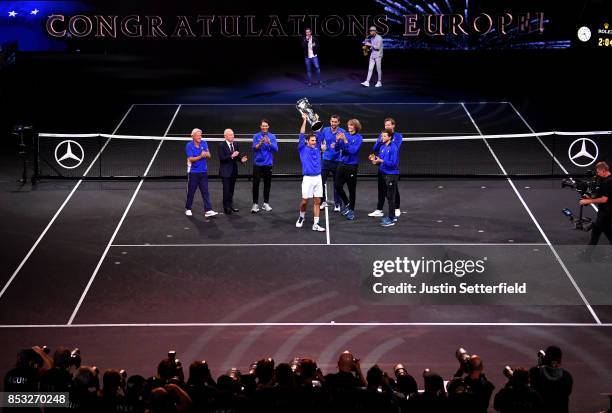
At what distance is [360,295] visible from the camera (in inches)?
702

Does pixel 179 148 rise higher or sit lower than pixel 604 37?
lower

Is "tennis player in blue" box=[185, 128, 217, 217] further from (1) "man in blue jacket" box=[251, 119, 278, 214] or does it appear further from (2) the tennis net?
(2) the tennis net

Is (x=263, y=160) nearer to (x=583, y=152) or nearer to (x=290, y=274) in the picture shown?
(x=290, y=274)

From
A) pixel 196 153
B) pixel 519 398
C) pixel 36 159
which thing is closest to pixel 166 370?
pixel 519 398

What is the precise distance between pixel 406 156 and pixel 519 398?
16.0m

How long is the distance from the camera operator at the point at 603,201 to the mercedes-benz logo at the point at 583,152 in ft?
20.4

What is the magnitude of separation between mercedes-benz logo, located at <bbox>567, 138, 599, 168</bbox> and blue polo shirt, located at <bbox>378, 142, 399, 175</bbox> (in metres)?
6.00

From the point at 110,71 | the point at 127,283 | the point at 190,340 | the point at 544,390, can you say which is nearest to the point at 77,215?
the point at 127,283

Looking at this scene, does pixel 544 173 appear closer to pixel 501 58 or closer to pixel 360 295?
pixel 360 295

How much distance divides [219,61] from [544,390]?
28.5 metres

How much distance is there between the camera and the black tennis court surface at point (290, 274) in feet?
52.6

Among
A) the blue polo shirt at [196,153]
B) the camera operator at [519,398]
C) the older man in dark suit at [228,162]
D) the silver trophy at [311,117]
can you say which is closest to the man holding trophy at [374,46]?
the silver trophy at [311,117]

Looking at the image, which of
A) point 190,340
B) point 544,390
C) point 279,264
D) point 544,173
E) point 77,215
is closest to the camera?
point 544,390

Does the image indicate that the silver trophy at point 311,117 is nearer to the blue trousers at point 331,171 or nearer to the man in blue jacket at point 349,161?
the man in blue jacket at point 349,161
